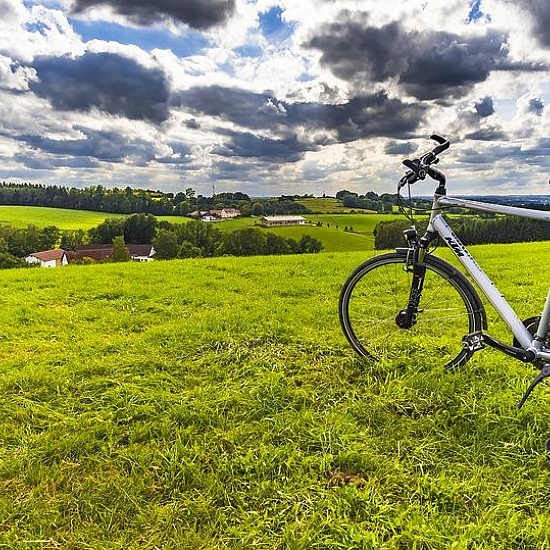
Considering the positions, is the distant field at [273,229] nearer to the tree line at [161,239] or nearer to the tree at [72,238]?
the tree line at [161,239]

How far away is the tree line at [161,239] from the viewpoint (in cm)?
2102

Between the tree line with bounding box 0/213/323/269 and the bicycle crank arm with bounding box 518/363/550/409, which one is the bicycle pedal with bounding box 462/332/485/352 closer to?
the bicycle crank arm with bounding box 518/363/550/409

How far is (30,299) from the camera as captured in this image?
6082 millimetres

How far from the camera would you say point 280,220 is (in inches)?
1280

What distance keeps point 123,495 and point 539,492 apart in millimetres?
2086

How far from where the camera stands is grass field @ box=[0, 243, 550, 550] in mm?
1917

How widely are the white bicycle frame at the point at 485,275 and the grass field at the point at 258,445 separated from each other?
0.43 m

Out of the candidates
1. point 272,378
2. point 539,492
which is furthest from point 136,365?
point 539,492

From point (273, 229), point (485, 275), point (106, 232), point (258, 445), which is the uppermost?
point (273, 229)

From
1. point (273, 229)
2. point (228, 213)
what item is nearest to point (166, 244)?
point (273, 229)

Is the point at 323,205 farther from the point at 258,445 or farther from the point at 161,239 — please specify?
the point at 258,445

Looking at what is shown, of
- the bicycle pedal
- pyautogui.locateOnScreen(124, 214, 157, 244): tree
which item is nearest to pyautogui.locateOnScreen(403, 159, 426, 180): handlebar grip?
the bicycle pedal

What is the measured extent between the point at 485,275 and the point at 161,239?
72.3 ft

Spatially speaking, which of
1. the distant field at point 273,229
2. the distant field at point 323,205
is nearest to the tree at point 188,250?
the distant field at point 273,229
